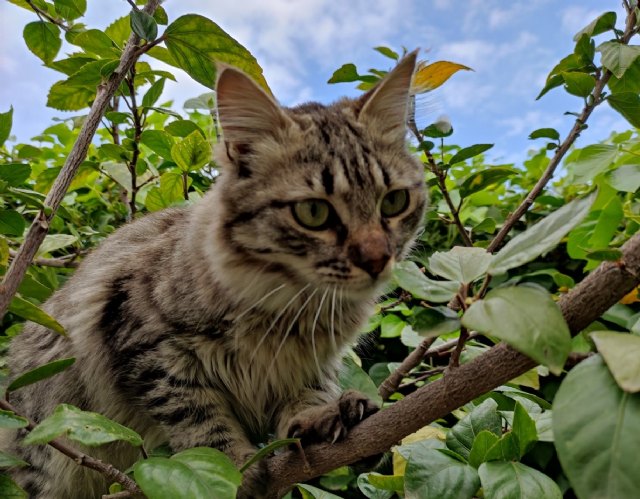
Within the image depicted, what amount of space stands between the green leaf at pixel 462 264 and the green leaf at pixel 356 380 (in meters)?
0.56

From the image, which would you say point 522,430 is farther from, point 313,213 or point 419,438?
point 313,213

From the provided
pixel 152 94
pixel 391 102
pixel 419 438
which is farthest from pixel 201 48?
pixel 419 438

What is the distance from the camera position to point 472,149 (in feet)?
5.30

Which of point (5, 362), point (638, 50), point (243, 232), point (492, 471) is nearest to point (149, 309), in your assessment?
point (243, 232)

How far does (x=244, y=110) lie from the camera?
1.45 m

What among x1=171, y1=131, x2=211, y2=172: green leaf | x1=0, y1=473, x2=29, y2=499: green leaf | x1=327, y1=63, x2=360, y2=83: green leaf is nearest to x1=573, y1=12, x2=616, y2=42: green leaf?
x1=327, y1=63, x2=360, y2=83: green leaf

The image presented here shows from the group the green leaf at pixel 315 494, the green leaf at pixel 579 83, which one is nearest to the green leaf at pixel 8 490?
the green leaf at pixel 315 494

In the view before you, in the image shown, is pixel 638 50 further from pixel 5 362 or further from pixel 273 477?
pixel 5 362

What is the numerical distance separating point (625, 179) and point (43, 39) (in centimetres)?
160

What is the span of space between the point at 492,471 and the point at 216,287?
83 centimetres

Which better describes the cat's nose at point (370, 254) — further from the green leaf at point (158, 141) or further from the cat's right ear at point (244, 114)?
the green leaf at point (158, 141)

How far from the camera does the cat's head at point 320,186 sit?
129 cm

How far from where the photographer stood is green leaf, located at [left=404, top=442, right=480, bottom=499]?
97 centimetres

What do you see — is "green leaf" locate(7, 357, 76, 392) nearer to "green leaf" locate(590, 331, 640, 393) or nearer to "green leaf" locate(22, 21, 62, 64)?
"green leaf" locate(590, 331, 640, 393)
